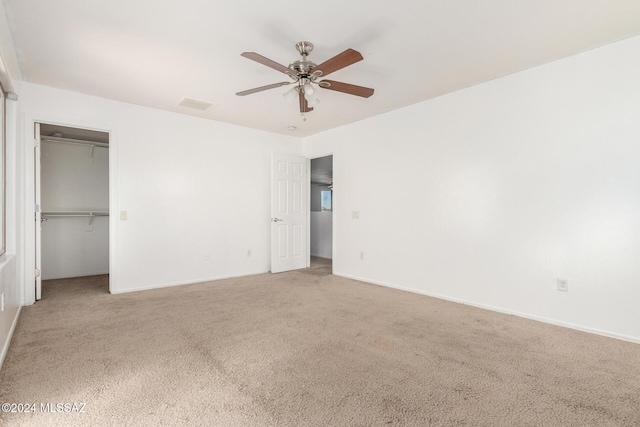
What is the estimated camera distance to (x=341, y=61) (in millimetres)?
2324

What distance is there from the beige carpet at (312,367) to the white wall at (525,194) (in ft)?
1.25

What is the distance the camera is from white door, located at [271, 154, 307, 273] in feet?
17.5

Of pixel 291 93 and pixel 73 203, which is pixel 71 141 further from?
pixel 291 93

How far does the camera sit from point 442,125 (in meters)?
3.84

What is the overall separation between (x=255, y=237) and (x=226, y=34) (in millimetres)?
3343

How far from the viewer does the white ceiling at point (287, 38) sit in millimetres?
2197

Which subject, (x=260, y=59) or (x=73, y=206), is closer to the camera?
(x=260, y=59)

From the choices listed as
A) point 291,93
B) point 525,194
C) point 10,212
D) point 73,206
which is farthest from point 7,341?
point 525,194

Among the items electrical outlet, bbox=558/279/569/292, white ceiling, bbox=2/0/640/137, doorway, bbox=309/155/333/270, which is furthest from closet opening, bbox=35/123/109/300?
electrical outlet, bbox=558/279/569/292

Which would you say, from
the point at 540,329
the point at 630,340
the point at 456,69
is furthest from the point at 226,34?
the point at 630,340

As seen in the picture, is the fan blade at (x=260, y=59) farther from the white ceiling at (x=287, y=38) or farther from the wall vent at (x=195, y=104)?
the wall vent at (x=195, y=104)

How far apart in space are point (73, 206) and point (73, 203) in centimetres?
5

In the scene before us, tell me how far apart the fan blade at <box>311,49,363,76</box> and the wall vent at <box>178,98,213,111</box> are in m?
2.09

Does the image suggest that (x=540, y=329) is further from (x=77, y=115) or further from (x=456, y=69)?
(x=77, y=115)
